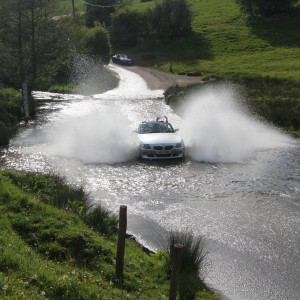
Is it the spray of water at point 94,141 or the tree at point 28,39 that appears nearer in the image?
the spray of water at point 94,141

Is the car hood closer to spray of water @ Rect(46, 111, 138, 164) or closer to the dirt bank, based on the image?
spray of water @ Rect(46, 111, 138, 164)

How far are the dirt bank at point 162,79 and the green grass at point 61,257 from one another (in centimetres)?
3542

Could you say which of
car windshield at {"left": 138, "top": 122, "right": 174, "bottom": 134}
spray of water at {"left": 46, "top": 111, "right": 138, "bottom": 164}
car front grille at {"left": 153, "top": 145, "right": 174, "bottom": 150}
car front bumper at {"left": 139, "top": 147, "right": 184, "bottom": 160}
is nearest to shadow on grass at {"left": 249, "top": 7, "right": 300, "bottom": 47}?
spray of water at {"left": 46, "top": 111, "right": 138, "bottom": 164}

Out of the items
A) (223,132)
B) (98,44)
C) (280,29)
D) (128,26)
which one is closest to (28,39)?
(223,132)

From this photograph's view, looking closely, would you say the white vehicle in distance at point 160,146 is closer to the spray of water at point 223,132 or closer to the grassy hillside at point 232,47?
the spray of water at point 223,132

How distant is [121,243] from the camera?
969cm

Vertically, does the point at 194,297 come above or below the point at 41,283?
below

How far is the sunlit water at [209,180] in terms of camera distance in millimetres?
12219

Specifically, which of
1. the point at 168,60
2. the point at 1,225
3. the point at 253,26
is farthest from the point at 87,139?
the point at 253,26

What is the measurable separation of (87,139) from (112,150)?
9.06 feet

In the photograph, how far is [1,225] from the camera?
11.1 metres

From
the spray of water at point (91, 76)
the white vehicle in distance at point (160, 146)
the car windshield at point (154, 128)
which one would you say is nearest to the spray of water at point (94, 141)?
the car windshield at point (154, 128)

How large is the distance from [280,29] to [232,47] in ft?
35.0

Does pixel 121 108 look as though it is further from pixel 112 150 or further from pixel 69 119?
pixel 112 150
